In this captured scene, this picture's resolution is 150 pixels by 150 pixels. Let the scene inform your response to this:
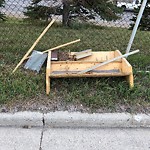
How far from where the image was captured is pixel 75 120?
9.23 feet

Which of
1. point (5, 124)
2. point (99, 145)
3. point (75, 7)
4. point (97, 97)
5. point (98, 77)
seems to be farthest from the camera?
point (75, 7)

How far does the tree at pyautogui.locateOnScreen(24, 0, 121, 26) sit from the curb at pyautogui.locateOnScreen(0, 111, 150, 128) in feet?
18.4

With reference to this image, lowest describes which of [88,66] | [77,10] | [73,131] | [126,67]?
[77,10]

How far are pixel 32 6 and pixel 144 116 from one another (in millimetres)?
6640

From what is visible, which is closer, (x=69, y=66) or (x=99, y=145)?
(x=99, y=145)

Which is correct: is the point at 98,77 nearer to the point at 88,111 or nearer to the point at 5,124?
the point at 88,111

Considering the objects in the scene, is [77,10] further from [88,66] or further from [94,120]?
[94,120]

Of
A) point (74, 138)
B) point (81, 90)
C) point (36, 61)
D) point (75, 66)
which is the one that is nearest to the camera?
point (74, 138)

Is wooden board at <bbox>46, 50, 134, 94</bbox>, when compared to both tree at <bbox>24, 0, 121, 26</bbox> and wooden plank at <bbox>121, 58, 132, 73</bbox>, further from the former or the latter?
tree at <bbox>24, 0, 121, 26</bbox>

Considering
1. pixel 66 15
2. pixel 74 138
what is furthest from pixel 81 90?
pixel 66 15

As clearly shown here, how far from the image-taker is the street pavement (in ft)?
8.22

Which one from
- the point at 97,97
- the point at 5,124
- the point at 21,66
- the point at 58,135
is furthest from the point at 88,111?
the point at 21,66

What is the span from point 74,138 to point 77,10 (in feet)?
20.2

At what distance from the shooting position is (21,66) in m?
3.69
